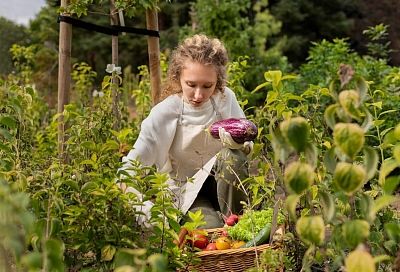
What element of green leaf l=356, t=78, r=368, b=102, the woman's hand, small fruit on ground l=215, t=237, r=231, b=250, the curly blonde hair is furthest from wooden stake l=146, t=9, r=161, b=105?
green leaf l=356, t=78, r=368, b=102

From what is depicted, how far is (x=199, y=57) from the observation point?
3.21 metres

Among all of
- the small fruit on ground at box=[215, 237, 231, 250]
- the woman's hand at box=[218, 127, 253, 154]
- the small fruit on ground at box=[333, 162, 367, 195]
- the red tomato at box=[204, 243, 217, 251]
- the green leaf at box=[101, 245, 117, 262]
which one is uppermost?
the small fruit on ground at box=[333, 162, 367, 195]

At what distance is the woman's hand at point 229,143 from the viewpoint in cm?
296

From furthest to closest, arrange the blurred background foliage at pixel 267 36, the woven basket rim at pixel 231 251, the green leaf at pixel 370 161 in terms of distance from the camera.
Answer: the blurred background foliage at pixel 267 36, the woven basket rim at pixel 231 251, the green leaf at pixel 370 161

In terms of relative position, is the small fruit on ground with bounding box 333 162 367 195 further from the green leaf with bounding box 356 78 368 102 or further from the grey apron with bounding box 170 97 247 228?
the grey apron with bounding box 170 97 247 228

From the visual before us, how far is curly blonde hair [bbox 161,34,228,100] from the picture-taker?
10.6 ft

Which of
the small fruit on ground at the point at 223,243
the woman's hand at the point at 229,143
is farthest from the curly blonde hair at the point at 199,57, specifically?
the small fruit on ground at the point at 223,243

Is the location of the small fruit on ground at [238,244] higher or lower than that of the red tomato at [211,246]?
higher

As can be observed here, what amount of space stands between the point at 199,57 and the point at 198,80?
11cm

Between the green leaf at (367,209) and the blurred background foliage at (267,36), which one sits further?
the blurred background foliage at (267,36)

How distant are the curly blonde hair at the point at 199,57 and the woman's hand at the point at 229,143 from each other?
0.38 m

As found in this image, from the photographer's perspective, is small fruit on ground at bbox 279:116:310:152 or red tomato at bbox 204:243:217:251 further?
red tomato at bbox 204:243:217:251

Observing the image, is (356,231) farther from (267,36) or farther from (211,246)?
(267,36)

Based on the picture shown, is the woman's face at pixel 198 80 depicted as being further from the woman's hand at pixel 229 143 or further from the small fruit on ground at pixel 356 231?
the small fruit on ground at pixel 356 231
